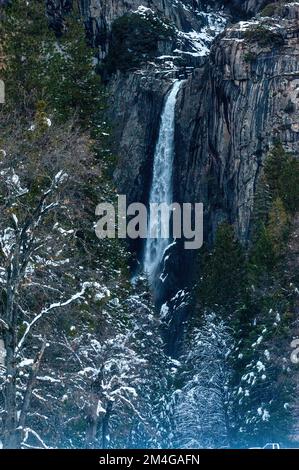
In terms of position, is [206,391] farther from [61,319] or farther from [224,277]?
[61,319]

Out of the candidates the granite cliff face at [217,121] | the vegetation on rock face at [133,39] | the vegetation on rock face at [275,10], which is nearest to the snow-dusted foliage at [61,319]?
the granite cliff face at [217,121]

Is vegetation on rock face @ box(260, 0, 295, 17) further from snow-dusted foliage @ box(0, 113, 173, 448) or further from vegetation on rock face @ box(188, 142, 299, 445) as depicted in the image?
snow-dusted foliage @ box(0, 113, 173, 448)

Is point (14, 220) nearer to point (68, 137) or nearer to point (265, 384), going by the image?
point (68, 137)

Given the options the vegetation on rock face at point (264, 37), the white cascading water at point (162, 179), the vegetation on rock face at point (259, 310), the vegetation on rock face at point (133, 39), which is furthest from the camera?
the vegetation on rock face at point (133, 39)

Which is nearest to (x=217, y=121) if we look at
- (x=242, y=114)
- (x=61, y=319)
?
(x=242, y=114)

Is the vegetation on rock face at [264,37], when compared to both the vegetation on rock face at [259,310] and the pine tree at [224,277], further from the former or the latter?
the pine tree at [224,277]

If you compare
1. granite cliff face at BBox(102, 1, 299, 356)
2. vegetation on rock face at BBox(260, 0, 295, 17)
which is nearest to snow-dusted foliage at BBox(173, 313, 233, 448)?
granite cliff face at BBox(102, 1, 299, 356)
